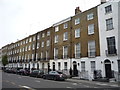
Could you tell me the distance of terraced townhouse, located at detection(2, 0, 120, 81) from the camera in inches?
895

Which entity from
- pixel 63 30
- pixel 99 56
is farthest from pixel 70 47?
pixel 99 56

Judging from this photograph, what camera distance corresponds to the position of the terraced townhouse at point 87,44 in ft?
74.6

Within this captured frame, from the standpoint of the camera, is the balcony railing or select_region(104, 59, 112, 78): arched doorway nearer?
the balcony railing

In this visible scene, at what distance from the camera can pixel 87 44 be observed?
2691 cm

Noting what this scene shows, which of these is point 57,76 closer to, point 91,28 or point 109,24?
point 91,28

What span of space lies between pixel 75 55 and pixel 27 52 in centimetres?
2598

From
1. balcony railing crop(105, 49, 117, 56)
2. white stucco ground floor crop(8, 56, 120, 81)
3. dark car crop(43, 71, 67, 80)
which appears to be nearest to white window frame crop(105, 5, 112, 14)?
balcony railing crop(105, 49, 117, 56)

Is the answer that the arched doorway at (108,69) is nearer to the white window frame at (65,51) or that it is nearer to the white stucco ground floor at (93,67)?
the white stucco ground floor at (93,67)

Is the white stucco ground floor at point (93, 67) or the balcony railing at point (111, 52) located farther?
the balcony railing at point (111, 52)

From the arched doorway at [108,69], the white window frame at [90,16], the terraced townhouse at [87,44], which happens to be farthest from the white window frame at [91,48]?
the white window frame at [90,16]

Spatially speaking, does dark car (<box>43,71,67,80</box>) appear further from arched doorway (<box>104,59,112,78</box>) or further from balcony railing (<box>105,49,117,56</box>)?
balcony railing (<box>105,49,117,56</box>)

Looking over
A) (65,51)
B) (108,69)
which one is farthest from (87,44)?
(65,51)

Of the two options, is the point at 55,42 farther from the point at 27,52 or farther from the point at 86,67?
the point at 27,52

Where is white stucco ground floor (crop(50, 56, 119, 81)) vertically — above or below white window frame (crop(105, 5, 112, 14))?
below
